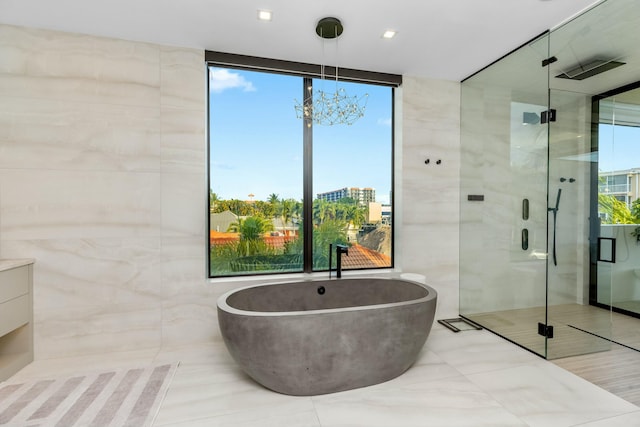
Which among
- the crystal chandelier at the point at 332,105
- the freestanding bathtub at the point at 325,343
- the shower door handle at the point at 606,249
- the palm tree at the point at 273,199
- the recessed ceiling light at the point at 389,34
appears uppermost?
the recessed ceiling light at the point at 389,34

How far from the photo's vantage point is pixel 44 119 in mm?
2510

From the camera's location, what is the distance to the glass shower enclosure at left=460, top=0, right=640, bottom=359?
9.04 feet

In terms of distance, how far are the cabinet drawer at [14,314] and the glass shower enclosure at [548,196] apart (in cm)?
409

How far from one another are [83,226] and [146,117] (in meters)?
1.07

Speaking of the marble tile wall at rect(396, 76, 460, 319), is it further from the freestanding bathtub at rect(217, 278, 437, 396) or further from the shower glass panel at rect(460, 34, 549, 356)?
the freestanding bathtub at rect(217, 278, 437, 396)

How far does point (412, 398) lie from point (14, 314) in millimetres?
2918

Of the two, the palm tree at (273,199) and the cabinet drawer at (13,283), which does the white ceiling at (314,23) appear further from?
the cabinet drawer at (13,283)

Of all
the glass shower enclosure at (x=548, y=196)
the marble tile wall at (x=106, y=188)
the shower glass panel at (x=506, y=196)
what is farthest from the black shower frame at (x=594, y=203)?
the marble tile wall at (x=106, y=188)

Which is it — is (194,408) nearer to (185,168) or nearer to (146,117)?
(185,168)

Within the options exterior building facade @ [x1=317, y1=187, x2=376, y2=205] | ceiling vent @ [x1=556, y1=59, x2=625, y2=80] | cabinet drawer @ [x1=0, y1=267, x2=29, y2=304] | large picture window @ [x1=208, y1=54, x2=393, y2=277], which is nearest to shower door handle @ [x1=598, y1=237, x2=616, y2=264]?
ceiling vent @ [x1=556, y1=59, x2=625, y2=80]

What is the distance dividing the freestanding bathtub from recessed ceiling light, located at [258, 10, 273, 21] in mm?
2145

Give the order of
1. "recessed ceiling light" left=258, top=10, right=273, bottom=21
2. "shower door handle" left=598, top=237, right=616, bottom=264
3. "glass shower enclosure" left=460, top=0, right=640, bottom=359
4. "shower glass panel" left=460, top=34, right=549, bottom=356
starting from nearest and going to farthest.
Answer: "recessed ceiling light" left=258, top=10, right=273, bottom=21, "glass shower enclosure" left=460, top=0, right=640, bottom=359, "shower glass panel" left=460, top=34, right=549, bottom=356, "shower door handle" left=598, top=237, right=616, bottom=264

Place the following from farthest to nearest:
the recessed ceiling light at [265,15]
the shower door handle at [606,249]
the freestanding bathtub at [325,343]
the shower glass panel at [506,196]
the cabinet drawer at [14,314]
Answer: the shower door handle at [606,249] → the shower glass panel at [506,196] → the recessed ceiling light at [265,15] → the cabinet drawer at [14,314] → the freestanding bathtub at [325,343]

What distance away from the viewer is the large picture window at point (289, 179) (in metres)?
3.07
